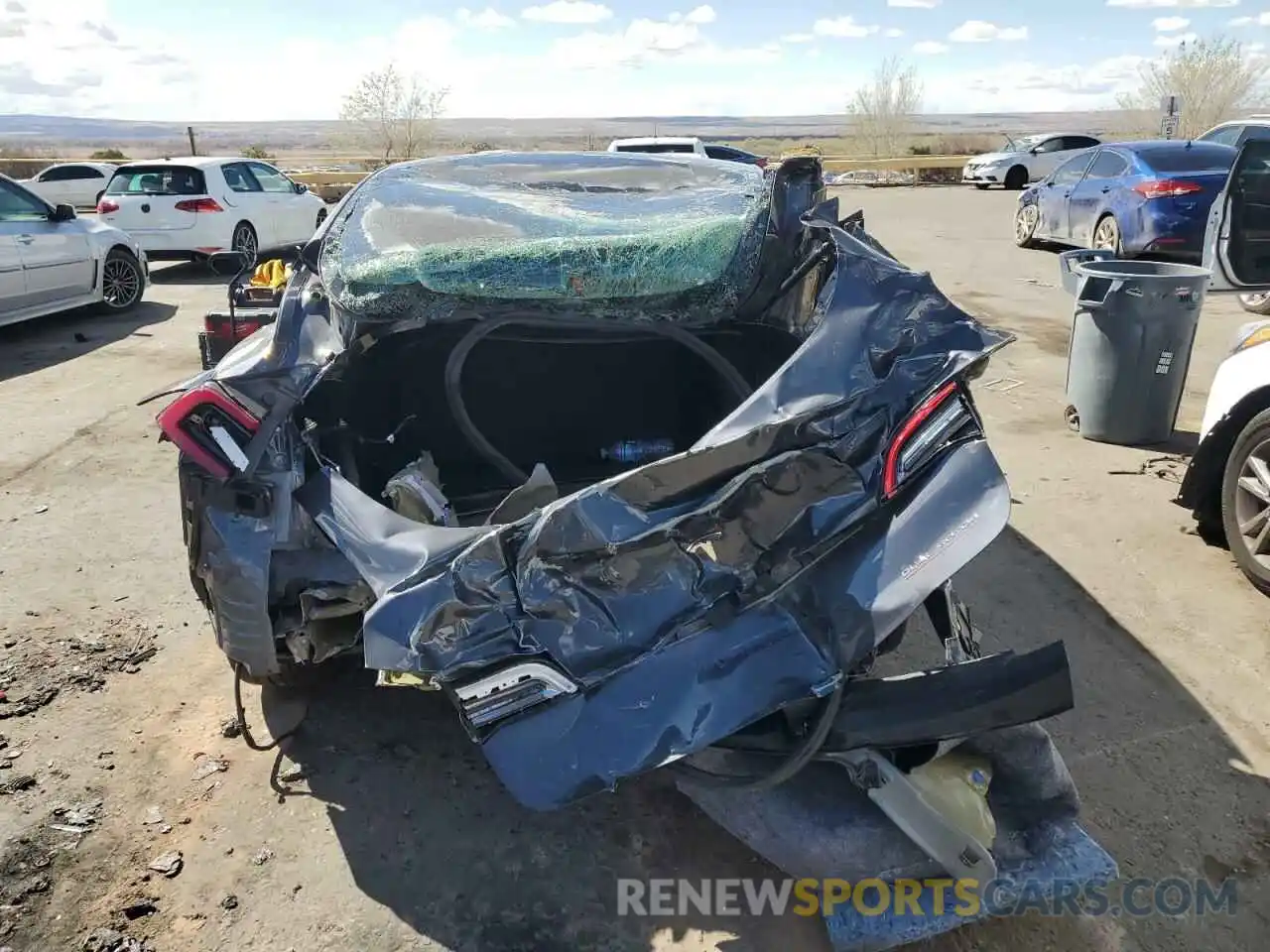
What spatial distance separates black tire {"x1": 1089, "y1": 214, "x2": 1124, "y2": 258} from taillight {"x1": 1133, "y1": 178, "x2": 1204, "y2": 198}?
1.84 ft

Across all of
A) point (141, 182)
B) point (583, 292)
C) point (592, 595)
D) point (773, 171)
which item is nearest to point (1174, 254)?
point (773, 171)

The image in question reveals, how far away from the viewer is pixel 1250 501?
414cm

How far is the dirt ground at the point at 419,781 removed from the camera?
2.49m

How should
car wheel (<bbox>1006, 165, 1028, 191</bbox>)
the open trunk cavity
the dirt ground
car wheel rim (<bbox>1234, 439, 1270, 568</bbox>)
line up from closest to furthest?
the dirt ground < the open trunk cavity < car wheel rim (<bbox>1234, 439, 1270, 568</bbox>) < car wheel (<bbox>1006, 165, 1028, 191</bbox>)

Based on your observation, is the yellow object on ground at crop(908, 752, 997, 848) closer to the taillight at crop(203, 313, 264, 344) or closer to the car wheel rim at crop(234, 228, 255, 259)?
the taillight at crop(203, 313, 264, 344)

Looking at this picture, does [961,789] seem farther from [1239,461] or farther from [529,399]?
[1239,461]

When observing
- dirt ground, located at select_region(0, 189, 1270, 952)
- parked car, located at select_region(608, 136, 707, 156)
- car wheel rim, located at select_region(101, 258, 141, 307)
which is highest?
parked car, located at select_region(608, 136, 707, 156)

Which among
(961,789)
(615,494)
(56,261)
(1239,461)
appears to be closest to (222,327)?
(615,494)

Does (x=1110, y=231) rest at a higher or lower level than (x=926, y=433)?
lower

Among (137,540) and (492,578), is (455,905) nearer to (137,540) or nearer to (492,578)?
(492,578)

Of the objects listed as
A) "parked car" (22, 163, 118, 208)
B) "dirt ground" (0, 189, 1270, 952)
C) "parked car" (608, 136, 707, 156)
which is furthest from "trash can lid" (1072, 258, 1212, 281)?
"parked car" (22, 163, 118, 208)

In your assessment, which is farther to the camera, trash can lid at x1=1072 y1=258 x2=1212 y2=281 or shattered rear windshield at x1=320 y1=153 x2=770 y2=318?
trash can lid at x1=1072 y1=258 x2=1212 y2=281

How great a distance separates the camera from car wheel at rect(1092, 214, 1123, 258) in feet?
36.9

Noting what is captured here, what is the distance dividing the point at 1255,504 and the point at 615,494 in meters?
3.40
